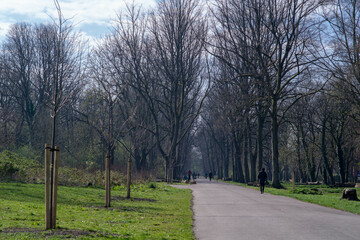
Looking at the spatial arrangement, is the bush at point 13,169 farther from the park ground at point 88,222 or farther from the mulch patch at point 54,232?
the mulch patch at point 54,232

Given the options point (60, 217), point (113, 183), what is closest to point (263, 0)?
point (113, 183)

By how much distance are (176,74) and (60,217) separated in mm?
39047

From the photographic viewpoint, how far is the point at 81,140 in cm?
4959

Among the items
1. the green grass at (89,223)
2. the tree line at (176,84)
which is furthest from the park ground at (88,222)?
the tree line at (176,84)

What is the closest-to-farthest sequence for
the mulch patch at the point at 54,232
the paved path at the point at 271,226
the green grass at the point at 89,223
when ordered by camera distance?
the mulch patch at the point at 54,232
the green grass at the point at 89,223
the paved path at the point at 271,226

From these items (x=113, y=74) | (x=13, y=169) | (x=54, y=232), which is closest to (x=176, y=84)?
(x=113, y=74)

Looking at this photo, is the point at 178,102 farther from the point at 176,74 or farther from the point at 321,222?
the point at 321,222

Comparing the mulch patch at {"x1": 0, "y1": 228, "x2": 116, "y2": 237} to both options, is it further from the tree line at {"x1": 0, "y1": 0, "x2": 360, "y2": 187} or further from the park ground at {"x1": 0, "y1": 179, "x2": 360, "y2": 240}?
the tree line at {"x1": 0, "y1": 0, "x2": 360, "y2": 187}

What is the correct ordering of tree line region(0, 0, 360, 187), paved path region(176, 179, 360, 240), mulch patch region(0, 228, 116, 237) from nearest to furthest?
mulch patch region(0, 228, 116, 237)
paved path region(176, 179, 360, 240)
tree line region(0, 0, 360, 187)

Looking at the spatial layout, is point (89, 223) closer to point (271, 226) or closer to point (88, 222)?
point (88, 222)

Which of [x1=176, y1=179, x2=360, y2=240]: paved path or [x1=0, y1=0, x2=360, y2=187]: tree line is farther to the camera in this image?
[x1=0, y1=0, x2=360, y2=187]: tree line

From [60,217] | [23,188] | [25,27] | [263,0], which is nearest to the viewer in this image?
[60,217]

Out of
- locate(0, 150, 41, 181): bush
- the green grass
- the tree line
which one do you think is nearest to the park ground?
the green grass

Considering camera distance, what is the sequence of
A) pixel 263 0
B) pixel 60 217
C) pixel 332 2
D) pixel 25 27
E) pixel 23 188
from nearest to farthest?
pixel 60 217, pixel 23 188, pixel 332 2, pixel 263 0, pixel 25 27
